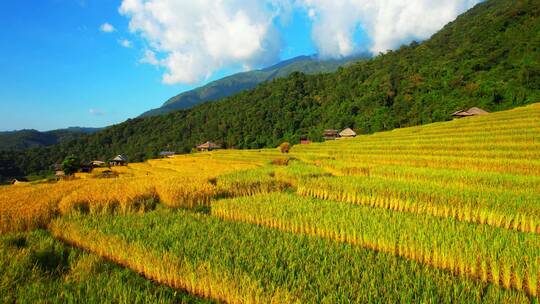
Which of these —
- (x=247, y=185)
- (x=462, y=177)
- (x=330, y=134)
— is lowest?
(x=330, y=134)

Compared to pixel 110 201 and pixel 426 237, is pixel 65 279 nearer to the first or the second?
pixel 426 237

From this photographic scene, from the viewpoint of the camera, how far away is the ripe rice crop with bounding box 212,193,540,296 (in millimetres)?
4891

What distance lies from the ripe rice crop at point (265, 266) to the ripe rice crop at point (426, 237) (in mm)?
804

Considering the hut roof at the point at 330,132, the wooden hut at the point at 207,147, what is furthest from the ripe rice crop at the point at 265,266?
the wooden hut at the point at 207,147

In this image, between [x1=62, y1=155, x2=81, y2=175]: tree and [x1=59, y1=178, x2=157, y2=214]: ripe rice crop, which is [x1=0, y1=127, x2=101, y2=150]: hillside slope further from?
[x1=59, y1=178, x2=157, y2=214]: ripe rice crop

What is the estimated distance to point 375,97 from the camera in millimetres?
78312

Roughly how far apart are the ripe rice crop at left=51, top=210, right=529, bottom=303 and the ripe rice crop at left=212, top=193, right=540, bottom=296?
80 centimetres

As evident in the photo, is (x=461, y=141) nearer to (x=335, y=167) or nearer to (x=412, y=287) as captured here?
(x=335, y=167)

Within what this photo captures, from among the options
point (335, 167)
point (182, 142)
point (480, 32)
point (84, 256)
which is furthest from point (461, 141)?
point (182, 142)

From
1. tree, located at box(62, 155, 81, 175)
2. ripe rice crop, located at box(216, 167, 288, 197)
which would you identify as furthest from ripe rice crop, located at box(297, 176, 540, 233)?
tree, located at box(62, 155, 81, 175)

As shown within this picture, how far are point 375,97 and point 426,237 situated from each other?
77016mm

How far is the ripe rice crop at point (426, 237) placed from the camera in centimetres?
489

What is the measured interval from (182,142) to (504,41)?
86.4 metres

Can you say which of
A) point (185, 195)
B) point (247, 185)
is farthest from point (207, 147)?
point (185, 195)
